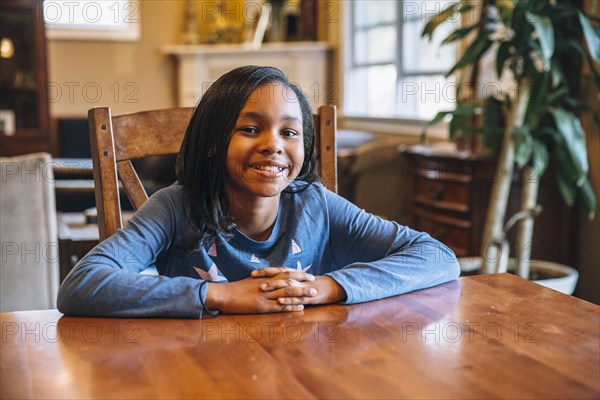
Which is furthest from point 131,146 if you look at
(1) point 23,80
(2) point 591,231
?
(1) point 23,80

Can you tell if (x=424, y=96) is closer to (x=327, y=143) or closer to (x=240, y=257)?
(x=327, y=143)

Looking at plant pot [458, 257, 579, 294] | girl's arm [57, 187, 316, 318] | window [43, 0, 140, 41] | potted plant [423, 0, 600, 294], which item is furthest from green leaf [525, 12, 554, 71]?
window [43, 0, 140, 41]

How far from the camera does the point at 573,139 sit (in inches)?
104

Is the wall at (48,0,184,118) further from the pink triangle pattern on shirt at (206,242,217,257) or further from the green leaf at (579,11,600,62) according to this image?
the pink triangle pattern on shirt at (206,242,217,257)

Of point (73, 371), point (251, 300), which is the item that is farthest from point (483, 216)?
point (73, 371)

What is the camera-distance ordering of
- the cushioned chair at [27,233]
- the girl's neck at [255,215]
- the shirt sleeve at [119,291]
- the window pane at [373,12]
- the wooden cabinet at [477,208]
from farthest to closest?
1. the window pane at [373,12]
2. the wooden cabinet at [477,208]
3. the cushioned chair at [27,233]
4. the girl's neck at [255,215]
5. the shirt sleeve at [119,291]

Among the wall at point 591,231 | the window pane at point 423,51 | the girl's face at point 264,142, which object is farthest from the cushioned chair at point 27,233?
the window pane at point 423,51

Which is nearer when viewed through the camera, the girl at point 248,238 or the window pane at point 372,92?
the girl at point 248,238

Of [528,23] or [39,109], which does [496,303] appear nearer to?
[528,23]

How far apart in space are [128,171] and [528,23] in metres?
1.60

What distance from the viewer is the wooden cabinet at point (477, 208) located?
3.07 meters

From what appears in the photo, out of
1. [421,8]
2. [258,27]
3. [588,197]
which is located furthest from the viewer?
[258,27]

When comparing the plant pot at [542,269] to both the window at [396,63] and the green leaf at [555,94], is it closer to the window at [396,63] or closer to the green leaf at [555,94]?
the green leaf at [555,94]

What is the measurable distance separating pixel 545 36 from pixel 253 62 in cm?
409
